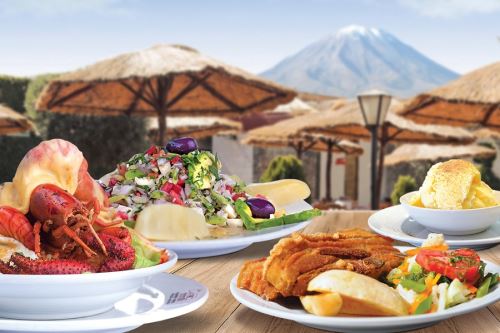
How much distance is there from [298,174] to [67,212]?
9367 mm

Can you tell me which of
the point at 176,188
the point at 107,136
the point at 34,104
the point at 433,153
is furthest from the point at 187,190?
the point at 34,104

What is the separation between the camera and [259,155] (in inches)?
711

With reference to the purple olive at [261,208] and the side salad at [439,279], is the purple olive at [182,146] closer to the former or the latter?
the purple olive at [261,208]

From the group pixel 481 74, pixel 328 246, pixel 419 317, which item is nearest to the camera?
pixel 419 317

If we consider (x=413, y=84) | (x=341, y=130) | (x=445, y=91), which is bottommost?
(x=413, y=84)

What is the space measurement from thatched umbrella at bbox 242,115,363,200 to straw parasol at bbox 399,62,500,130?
260 centimetres

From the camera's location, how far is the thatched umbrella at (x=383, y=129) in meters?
9.09

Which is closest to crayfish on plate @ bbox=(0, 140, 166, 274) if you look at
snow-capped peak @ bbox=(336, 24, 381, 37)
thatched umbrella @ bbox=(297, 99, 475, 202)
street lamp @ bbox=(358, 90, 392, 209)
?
street lamp @ bbox=(358, 90, 392, 209)

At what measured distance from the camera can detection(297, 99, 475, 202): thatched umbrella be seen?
29.8 feet

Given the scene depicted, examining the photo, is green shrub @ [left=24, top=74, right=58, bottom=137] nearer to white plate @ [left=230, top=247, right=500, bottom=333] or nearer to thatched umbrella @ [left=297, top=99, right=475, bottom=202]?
thatched umbrella @ [left=297, top=99, right=475, bottom=202]

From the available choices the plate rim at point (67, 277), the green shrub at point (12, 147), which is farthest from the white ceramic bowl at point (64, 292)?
the green shrub at point (12, 147)

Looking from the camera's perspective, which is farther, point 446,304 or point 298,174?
point 298,174

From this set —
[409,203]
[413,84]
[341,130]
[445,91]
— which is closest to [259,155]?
[341,130]

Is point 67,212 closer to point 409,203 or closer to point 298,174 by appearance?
point 409,203
